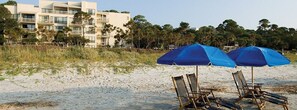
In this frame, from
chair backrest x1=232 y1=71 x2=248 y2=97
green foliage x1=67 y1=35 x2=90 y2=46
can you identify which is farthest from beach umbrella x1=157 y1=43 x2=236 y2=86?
green foliage x1=67 y1=35 x2=90 y2=46

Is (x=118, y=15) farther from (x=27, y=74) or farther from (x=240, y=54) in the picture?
(x=240, y=54)

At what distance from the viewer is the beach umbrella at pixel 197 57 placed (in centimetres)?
595

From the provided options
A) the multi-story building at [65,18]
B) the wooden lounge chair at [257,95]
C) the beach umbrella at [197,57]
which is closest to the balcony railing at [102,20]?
the multi-story building at [65,18]

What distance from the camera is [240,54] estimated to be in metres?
7.57

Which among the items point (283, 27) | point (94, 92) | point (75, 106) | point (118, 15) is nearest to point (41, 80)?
point (94, 92)

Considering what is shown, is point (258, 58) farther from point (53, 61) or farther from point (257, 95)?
point (53, 61)

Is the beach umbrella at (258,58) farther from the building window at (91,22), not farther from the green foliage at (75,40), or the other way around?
the building window at (91,22)

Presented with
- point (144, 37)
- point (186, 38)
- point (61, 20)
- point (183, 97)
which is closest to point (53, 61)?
point (183, 97)

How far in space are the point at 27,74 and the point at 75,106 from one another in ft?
25.3

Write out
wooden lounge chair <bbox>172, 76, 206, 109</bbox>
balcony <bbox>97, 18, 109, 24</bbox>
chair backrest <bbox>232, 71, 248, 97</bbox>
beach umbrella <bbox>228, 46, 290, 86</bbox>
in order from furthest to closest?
balcony <bbox>97, 18, 109, 24</bbox>, chair backrest <bbox>232, 71, 248, 97</bbox>, beach umbrella <bbox>228, 46, 290, 86</bbox>, wooden lounge chair <bbox>172, 76, 206, 109</bbox>

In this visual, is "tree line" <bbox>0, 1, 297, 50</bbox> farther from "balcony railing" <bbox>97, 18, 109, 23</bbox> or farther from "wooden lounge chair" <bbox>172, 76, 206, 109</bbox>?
"wooden lounge chair" <bbox>172, 76, 206, 109</bbox>

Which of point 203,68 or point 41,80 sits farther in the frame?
point 203,68

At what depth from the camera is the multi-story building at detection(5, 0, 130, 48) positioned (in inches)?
2085

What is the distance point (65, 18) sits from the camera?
56.5 metres
